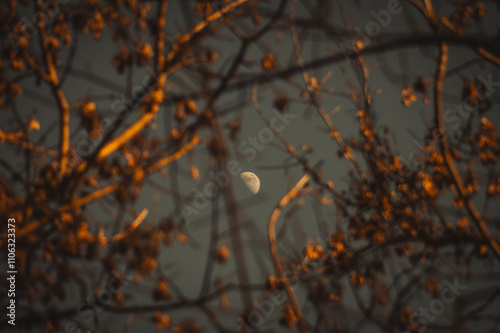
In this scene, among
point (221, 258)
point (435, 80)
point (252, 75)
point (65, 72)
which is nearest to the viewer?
point (252, 75)

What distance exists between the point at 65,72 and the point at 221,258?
8.08 feet

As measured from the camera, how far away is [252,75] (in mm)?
2348

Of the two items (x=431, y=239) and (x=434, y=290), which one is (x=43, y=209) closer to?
(x=431, y=239)

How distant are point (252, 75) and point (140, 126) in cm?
146

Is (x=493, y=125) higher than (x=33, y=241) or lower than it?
higher

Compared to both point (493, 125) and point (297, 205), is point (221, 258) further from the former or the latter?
point (493, 125)

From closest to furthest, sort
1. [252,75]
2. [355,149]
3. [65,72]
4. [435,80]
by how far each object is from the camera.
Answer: [252,75]
[435,80]
[65,72]
[355,149]

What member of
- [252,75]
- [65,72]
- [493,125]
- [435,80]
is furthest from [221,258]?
[493,125]

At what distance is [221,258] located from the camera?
11.2 ft

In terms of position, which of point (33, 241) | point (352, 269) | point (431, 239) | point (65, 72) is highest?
point (65, 72)

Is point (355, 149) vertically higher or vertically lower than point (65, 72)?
lower

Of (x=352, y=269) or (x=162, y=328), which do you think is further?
(x=162, y=328)

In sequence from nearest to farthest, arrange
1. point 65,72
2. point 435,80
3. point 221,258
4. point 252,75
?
1. point 252,75
2. point 435,80
3. point 65,72
4. point 221,258

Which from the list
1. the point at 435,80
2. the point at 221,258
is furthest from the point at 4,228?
the point at 435,80
